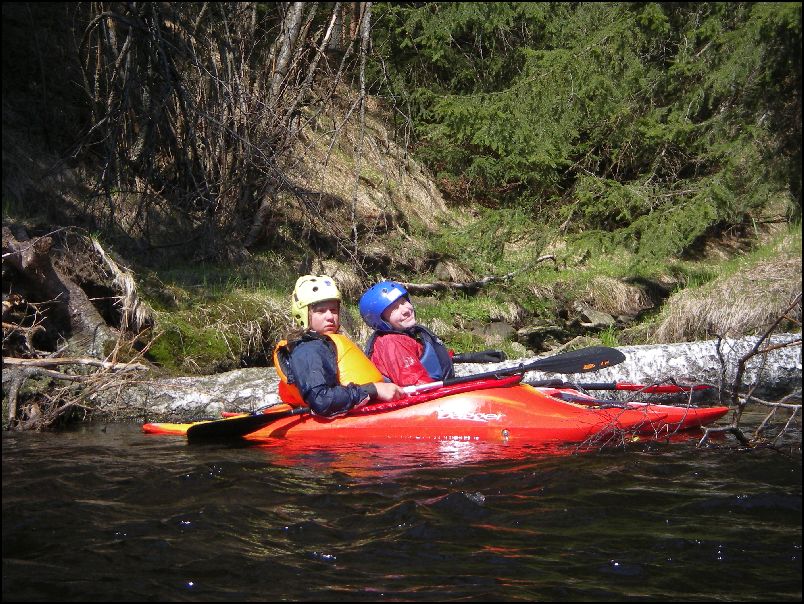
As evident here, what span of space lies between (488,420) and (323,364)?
1.28 meters

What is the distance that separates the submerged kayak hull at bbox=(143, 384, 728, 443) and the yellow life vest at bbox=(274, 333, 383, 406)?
10.6 inches

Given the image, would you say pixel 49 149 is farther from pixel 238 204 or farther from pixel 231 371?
pixel 231 371

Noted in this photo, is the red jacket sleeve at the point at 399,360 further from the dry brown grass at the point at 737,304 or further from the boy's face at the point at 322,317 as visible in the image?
the dry brown grass at the point at 737,304

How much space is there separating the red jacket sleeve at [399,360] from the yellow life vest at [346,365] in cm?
12

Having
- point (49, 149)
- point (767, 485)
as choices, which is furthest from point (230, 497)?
point (49, 149)

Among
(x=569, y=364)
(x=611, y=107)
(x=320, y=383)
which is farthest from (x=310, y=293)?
(x=611, y=107)

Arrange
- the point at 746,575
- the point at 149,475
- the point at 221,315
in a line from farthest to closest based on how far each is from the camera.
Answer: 1. the point at 221,315
2. the point at 149,475
3. the point at 746,575

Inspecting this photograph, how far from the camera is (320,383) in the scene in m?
6.14

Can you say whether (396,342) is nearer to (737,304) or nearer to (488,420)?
(488,420)

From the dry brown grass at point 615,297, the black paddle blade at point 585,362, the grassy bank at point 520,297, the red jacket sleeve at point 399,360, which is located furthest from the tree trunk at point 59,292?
the dry brown grass at point 615,297

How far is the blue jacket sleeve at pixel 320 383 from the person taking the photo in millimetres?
6152

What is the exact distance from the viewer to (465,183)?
14.7 meters

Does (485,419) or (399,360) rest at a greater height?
(399,360)

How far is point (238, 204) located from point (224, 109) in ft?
5.41
